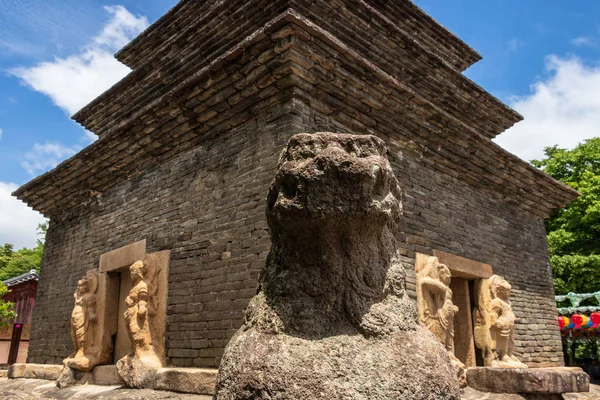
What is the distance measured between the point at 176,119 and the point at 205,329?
106 inches

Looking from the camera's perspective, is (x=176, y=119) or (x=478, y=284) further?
(x=478, y=284)

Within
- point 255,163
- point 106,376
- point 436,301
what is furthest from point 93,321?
Answer: point 436,301

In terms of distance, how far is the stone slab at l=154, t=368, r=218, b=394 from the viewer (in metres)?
4.95

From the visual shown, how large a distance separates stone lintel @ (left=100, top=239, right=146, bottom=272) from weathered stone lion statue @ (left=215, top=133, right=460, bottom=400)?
4893 mm

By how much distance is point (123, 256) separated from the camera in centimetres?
721

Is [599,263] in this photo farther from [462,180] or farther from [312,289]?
[312,289]

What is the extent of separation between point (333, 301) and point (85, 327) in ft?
20.1

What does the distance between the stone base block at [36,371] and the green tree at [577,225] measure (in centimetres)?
1457

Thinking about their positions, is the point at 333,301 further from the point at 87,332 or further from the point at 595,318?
the point at 595,318

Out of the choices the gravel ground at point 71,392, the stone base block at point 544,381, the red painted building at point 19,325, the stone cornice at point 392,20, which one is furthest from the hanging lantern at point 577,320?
the red painted building at point 19,325

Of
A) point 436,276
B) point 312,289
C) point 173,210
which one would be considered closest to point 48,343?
point 173,210

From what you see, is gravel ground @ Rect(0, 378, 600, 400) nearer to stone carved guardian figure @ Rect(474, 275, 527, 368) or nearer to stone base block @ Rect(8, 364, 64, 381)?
stone base block @ Rect(8, 364, 64, 381)

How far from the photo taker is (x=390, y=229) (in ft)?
8.12

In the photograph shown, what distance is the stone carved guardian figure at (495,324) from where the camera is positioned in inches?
281
